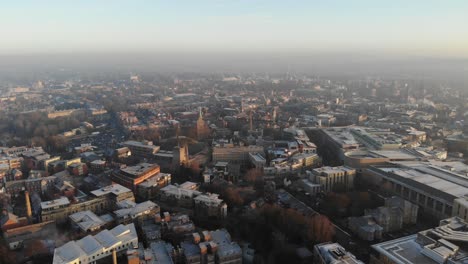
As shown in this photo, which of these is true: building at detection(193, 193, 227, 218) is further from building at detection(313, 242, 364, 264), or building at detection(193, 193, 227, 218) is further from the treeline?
the treeline

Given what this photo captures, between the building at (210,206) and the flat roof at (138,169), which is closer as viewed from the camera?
the building at (210,206)

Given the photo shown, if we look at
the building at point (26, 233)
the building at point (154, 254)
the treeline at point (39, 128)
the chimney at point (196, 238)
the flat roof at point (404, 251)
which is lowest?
the treeline at point (39, 128)

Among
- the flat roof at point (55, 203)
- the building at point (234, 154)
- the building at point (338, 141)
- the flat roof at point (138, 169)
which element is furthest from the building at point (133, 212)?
the building at point (338, 141)

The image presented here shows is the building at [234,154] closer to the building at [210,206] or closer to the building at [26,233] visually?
the building at [210,206]

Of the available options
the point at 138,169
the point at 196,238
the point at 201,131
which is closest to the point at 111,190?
the point at 138,169

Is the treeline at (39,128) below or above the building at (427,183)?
below

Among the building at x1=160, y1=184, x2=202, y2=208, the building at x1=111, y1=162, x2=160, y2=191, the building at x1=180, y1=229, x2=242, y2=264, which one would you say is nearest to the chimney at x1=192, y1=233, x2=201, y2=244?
the building at x1=180, y1=229, x2=242, y2=264
